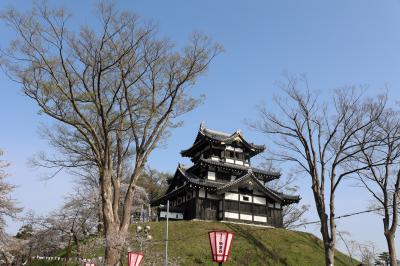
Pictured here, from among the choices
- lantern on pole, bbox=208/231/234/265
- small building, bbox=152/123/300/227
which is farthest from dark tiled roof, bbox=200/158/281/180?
lantern on pole, bbox=208/231/234/265

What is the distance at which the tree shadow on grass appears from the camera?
27.8 m

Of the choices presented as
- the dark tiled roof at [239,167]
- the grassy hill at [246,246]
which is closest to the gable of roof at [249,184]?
the dark tiled roof at [239,167]

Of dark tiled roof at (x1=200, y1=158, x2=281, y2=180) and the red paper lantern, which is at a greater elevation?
dark tiled roof at (x1=200, y1=158, x2=281, y2=180)

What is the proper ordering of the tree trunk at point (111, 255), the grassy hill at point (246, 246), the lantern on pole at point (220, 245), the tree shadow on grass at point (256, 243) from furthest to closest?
the tree shadow on grass at point (256, 243) → the grassy hill at point (246, 246) → the tree trunk at point (111, 255) → the lantern on pole at point (220, 245)

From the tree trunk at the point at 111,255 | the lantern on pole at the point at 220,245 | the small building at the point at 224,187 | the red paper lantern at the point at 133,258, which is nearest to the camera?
the lantern on pole at the point at 220,245

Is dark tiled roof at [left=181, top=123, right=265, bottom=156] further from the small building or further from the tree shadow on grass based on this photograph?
the tree shadow on grass

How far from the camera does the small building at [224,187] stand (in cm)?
3528

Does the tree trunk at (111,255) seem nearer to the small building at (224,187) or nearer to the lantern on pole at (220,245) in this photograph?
the lantern on pole at (220,245)

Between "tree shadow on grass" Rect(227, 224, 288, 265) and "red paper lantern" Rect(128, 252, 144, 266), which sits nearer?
"red paper lantern" Rect(128, 252, 144, 266)

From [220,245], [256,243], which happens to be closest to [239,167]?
[256,243]

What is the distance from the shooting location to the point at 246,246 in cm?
2884

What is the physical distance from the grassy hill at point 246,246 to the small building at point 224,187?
2086 millimetres

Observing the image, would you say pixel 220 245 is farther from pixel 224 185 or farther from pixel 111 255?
pixel 224 185

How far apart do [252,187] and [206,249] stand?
10.5 m
